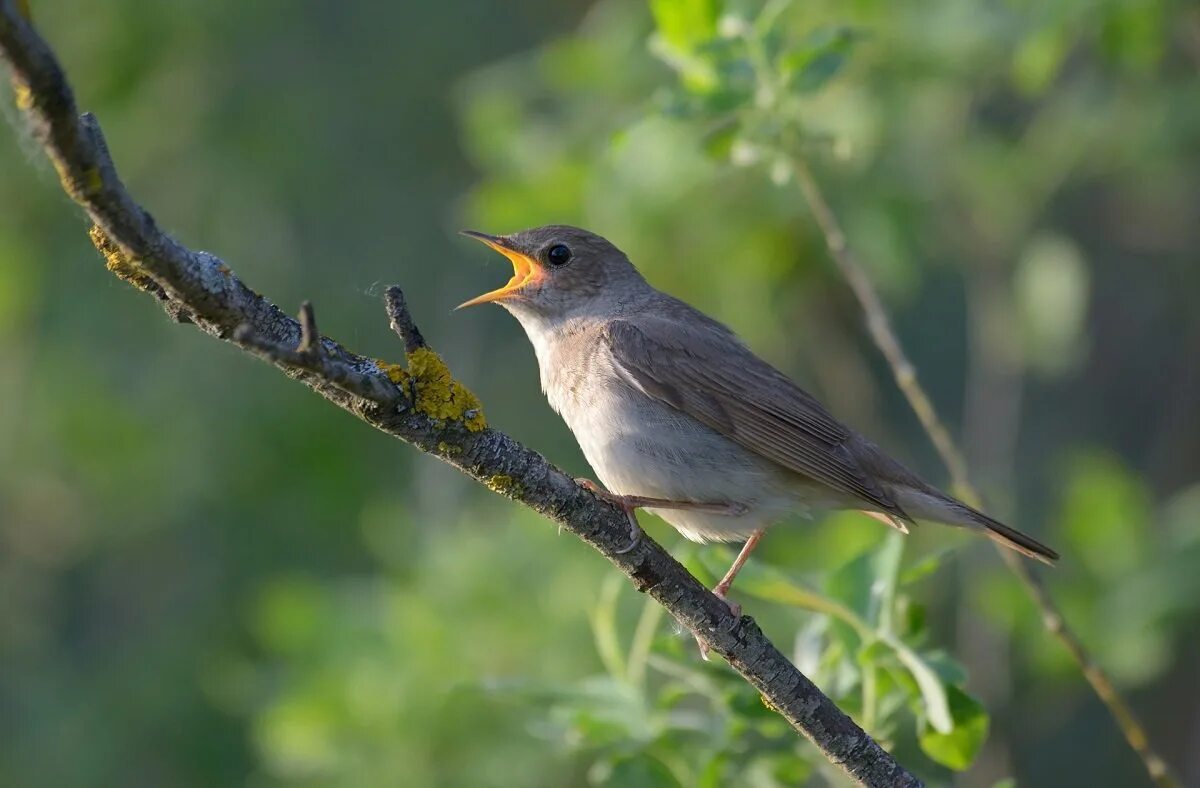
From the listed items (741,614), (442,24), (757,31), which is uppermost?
(442,24)

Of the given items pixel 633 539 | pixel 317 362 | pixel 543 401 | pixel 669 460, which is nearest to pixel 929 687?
pixel 633 539

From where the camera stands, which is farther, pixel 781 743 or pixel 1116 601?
pixel 1116 601

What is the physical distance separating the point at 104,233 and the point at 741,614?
1.59 meters

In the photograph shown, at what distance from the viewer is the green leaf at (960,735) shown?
11.3ft

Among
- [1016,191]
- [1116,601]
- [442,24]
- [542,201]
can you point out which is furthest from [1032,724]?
[442,24]

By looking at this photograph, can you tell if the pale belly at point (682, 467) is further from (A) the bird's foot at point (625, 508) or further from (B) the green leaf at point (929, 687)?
(B) the green leaf at point (929, 687)

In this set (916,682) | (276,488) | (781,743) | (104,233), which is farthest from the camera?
(276,488)

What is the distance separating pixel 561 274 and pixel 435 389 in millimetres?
2500

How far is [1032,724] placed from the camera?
7.41m

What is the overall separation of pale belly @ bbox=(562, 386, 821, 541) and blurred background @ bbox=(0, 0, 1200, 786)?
0.61 ft

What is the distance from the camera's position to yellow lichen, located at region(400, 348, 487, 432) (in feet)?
8.62

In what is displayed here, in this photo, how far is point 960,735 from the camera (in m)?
3.46

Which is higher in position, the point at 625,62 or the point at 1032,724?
the point at 625,62

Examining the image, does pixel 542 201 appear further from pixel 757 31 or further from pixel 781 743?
pixel 781 743
